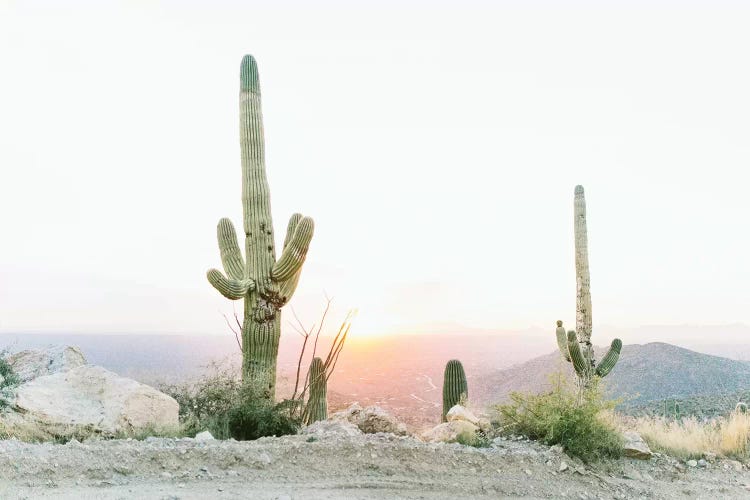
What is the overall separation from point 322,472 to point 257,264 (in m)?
5.08

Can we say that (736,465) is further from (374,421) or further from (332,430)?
(332,430)

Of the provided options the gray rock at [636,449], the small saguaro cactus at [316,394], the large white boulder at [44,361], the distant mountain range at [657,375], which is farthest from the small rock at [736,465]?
the distant mountain range at [657,375]

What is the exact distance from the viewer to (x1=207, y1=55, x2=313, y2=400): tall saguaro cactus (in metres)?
11.3

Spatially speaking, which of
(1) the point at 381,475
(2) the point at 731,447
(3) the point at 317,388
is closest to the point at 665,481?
(2) the point at 731,447

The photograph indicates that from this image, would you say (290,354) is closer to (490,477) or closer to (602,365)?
(602,365)

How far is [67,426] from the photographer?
374 inches

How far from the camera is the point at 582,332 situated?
1532cm

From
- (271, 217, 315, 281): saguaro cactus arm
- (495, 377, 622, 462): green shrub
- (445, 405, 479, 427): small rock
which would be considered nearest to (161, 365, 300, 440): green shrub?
(271, 217, 315, 281): saguaro cactus arm

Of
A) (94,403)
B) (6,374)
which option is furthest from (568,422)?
(6,374)

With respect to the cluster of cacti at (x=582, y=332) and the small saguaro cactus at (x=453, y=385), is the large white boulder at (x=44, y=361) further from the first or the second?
the cluster of cacti at (x=582, y=332)

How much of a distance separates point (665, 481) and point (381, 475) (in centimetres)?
443

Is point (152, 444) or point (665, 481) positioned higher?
point (152, 444)

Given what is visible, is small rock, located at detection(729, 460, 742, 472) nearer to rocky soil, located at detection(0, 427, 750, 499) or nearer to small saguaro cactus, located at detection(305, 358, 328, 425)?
rocky soil, located at detection(0, 427, 750, 499)

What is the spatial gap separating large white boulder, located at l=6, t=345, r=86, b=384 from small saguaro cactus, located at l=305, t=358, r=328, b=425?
4.75 metres
